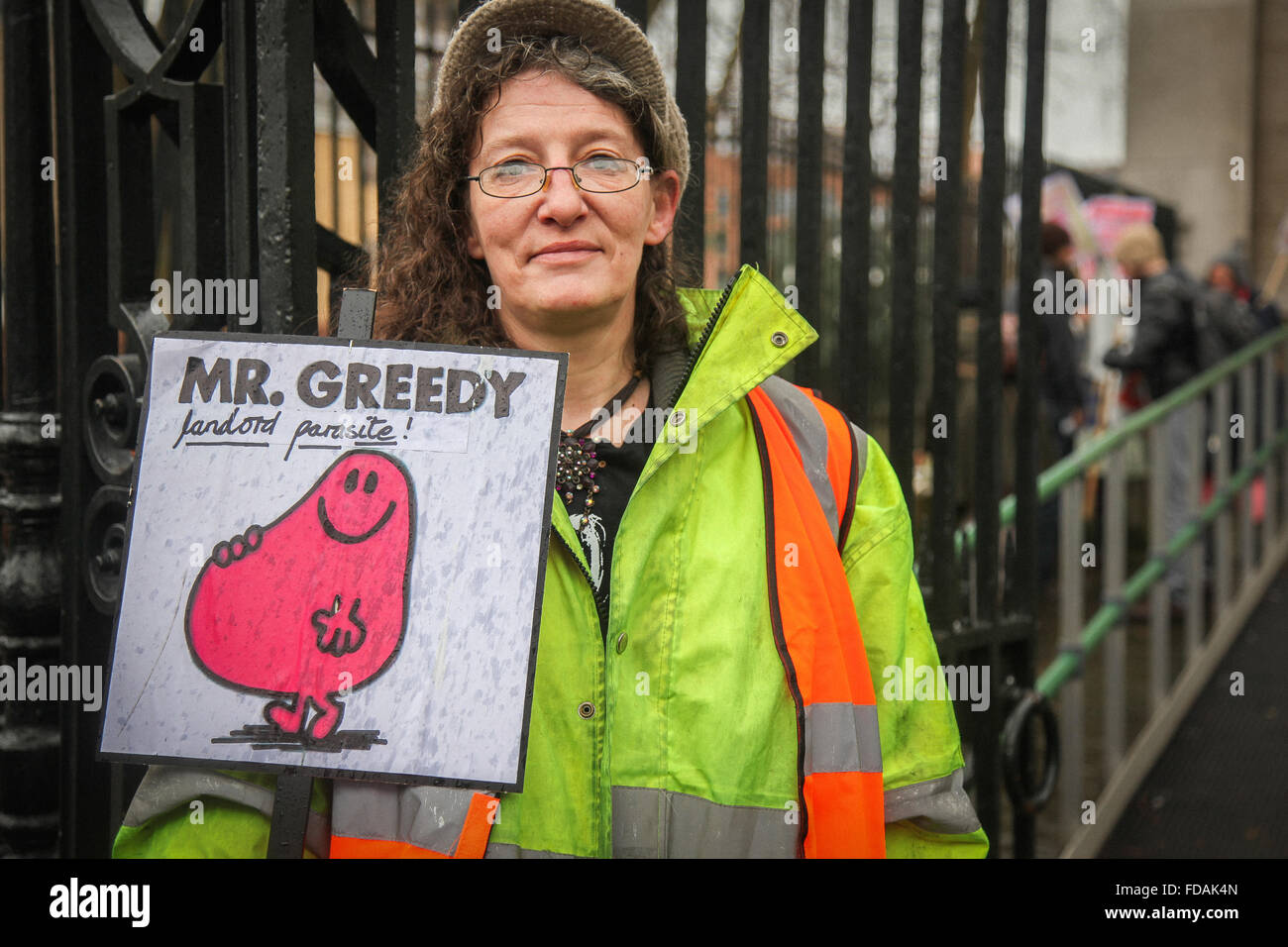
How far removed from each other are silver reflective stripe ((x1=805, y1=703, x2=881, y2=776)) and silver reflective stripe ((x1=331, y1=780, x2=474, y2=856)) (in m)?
0.51

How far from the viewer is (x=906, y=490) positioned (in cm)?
299

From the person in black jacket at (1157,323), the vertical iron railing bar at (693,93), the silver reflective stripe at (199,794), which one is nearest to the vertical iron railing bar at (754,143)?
the vertical iron railing bar at (693,93)

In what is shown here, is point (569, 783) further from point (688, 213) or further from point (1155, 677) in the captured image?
point (1155, 677)

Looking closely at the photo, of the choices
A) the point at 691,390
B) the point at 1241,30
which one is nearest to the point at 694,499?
the point at 691,390

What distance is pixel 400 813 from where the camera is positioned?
170 centimetres

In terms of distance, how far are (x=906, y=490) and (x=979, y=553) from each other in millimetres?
356

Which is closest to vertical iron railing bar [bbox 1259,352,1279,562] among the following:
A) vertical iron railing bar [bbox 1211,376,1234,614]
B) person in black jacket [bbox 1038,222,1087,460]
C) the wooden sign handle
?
vertical iron railing bar [bbox 1211,376,1234,614]

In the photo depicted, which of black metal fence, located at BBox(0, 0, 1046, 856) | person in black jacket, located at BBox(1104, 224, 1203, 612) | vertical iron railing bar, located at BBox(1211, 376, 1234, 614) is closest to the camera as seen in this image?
black metal fence, located at BBox(0, 0, 1046, 856)

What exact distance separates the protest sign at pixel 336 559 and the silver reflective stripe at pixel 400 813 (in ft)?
0.48

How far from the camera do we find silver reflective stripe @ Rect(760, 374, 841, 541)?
6.52 ft

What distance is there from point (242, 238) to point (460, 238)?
362 millimetres

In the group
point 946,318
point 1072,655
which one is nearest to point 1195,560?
point 1072,655

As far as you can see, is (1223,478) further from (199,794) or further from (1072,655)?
(199,794)

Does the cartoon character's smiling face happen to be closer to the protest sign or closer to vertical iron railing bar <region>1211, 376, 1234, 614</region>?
Answer: the protest sign
